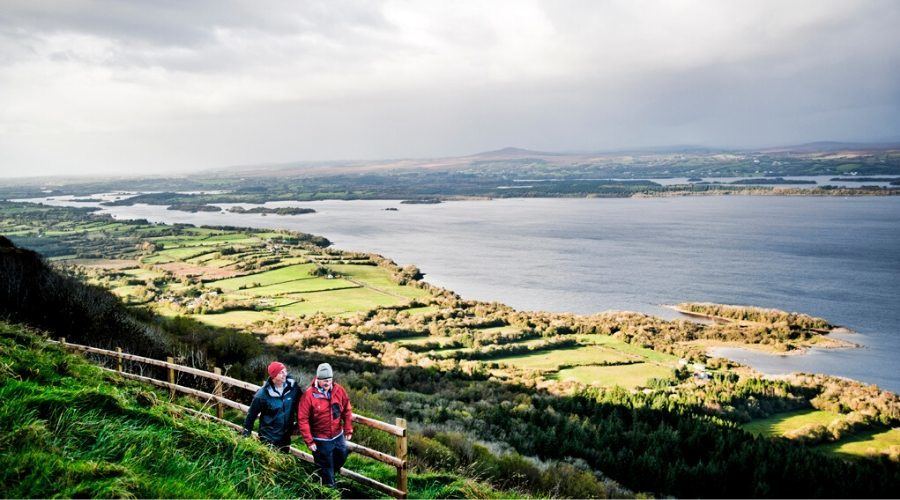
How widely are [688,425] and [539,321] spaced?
1750cm

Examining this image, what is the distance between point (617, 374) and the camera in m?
26.8

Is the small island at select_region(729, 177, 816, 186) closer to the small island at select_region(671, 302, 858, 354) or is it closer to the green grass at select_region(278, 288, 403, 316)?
the small island at select_region(671, 302, 858, 354)

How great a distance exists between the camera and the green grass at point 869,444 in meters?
18.1

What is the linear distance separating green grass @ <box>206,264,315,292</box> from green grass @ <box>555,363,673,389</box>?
28.8 metres

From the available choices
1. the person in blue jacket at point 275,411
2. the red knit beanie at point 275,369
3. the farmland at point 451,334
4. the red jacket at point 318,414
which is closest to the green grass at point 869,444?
the farmland at point 451,334

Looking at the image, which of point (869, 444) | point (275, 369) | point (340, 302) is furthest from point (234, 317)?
point (869, 444)

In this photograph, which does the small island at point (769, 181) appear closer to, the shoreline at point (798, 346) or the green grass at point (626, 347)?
the shoreline at point (798, 346)

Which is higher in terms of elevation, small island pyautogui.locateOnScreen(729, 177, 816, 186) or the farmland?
small island pyautogui.locateOnScreen(729, 177, 816, 186)

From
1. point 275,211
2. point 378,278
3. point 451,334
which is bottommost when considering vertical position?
point 451,334

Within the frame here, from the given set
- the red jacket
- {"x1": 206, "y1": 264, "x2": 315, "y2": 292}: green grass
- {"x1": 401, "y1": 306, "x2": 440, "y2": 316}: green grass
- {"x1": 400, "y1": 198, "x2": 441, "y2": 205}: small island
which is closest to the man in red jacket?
the red jacket

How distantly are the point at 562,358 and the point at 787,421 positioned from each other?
10864 mm

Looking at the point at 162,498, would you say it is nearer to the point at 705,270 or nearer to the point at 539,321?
the point at 539,321

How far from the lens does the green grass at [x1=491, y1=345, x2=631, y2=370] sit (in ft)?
93.5

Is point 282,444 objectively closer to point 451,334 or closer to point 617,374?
point 617,374
